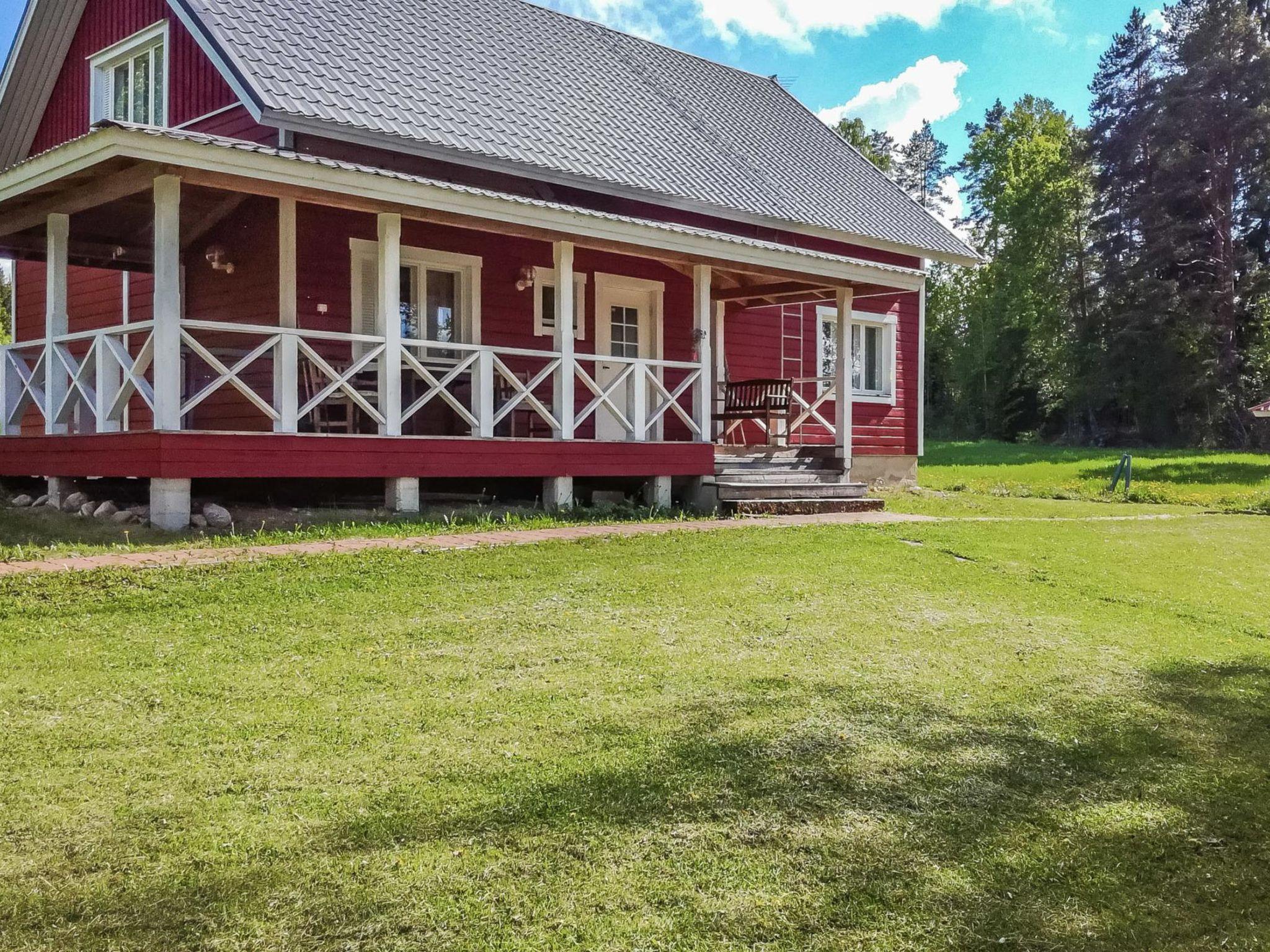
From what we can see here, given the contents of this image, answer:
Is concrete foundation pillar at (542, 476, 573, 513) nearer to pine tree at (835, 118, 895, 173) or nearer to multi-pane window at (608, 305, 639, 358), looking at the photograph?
multi-pane window at (608, 305, 639, 358)

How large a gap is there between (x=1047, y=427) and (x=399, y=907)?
46.7 meters

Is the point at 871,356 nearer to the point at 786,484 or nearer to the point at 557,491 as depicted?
the point at 786,484

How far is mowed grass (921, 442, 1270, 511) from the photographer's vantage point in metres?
17.3

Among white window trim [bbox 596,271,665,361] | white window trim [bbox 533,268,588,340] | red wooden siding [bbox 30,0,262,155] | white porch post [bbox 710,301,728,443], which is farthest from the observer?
white porch post [bbox 710,301,728,443]

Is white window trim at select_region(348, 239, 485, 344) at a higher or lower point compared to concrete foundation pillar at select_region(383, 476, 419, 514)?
higher

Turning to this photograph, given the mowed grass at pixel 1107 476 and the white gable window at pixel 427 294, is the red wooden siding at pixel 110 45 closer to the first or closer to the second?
the white gable window at pixel 427 294

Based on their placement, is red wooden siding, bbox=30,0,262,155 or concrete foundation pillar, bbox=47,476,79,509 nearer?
concrete foundation pillar, bbox=47,476,79,509

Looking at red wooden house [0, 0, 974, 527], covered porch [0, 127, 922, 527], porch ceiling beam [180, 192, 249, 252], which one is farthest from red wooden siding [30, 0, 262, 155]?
covered porch [0, 127, 922, 527]

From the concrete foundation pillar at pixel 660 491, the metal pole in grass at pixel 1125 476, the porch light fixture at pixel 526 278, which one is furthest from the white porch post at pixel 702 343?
the metal pole in grass at pixel 1125 476

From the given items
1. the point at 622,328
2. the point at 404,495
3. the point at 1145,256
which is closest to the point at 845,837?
the point at 404,495

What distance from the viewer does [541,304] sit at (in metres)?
13.3

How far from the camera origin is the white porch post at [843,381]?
517 inches

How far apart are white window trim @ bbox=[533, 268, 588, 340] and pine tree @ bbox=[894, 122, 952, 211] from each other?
57928 millimetres

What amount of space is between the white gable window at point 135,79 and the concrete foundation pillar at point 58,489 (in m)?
4.90
